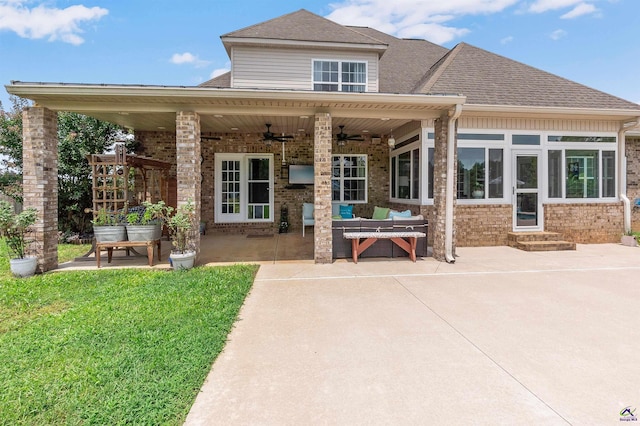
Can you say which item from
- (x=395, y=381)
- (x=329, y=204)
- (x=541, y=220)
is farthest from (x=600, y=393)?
(x=541, y=220)

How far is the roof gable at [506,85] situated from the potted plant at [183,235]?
6.41 meters

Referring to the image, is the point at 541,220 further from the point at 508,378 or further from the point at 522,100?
the point at 508,378

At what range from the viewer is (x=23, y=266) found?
5.57 m

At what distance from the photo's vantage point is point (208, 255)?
24.0 feet

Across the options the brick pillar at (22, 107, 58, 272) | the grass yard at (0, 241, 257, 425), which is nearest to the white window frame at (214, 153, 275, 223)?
the brick pillar at (22, 107, 58, 272)

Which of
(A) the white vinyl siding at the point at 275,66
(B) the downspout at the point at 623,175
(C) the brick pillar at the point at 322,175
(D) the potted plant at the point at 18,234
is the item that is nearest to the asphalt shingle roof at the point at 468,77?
(A) the white vinyl siding at the point at 275,66

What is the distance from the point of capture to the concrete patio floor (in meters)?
2.19

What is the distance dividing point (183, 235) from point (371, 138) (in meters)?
6.94

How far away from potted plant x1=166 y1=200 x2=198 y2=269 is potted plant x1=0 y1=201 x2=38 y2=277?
223 cm

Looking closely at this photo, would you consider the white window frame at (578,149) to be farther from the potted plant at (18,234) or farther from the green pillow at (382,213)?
the potted plant at (18,234)

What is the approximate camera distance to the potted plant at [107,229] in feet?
20.3

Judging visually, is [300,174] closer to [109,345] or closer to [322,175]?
[322,175]

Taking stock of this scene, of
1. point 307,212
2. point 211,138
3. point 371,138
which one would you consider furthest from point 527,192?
point 211,138

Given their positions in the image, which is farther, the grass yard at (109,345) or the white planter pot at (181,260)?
the white planter pot at (181,260)
